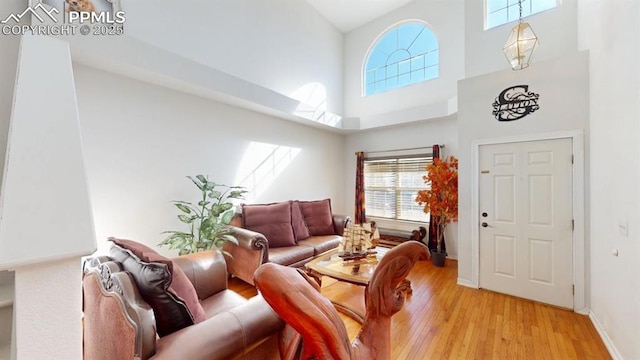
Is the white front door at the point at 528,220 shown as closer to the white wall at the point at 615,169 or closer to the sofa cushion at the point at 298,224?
the white wall at the point at 615,169

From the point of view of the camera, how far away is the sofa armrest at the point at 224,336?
107cm

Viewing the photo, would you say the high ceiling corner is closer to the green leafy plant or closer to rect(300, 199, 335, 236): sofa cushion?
rect(300, 199, 335, 236): sofa cushion

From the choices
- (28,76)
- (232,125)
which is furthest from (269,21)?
(28,76)

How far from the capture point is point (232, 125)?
3688mm

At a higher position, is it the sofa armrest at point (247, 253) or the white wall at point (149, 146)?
Answer: the white wall at point (149, 146)

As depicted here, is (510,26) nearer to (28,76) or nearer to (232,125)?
(232,125)

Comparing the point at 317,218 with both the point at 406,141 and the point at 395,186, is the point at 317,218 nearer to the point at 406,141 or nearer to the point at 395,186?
the point at 395,186

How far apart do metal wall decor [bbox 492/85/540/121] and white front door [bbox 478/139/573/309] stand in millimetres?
343

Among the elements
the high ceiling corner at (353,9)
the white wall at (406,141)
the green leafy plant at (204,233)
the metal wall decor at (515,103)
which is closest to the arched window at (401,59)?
the high ceiling corner at (353,9)

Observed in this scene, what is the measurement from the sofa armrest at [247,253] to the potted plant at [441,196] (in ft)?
8.55

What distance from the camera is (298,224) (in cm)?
382

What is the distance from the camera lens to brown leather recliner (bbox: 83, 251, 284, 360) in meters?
1.03

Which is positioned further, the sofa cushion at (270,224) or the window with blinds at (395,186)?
the window with blinds at (395,186)

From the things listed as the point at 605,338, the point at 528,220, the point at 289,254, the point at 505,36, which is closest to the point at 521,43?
the point at 505,36
